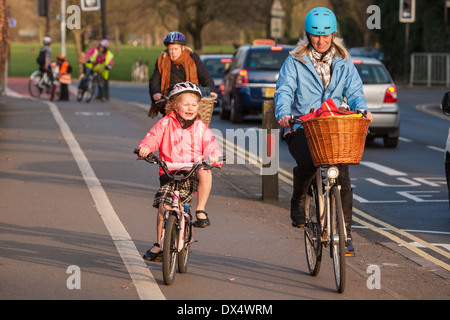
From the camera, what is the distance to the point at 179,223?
6734 millimetres

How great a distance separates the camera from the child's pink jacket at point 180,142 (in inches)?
272

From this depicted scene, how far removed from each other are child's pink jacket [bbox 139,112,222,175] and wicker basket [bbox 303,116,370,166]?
35.2 inches

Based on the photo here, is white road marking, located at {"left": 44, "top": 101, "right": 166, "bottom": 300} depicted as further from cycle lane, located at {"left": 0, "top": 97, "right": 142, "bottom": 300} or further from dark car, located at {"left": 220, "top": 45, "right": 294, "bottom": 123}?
dark car, located at {"left": 220, "top": 45, "right": 294, "bottom": 123}

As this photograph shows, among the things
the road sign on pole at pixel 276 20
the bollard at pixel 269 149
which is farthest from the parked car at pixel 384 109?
the road sign on pole at pixel 276 20

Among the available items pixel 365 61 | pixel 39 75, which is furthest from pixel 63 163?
pixel 39 75

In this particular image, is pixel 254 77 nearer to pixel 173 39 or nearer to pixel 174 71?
pixel 174 71

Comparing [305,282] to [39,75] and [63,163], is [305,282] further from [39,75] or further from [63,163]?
[39,75]

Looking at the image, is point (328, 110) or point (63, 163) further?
point (63, 163)

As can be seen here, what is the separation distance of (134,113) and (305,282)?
17.1m

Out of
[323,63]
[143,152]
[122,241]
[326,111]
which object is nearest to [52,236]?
[122,241]

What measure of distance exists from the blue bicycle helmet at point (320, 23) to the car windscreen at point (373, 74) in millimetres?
11202

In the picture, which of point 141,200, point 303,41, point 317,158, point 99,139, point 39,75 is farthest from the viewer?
point 39,75

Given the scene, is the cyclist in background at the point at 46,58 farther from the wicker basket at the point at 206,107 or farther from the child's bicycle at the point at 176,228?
the child's bicycle at the point at 176,228

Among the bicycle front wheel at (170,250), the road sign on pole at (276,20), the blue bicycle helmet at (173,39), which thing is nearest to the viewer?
the bicycle front wheel at (170,250)
